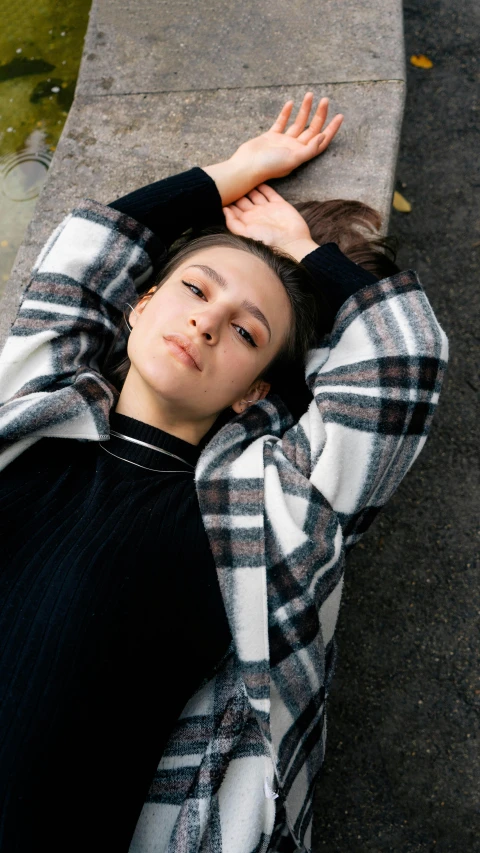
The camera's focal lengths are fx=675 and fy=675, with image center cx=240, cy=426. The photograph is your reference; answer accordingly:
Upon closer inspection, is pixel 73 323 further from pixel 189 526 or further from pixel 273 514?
pixel 273 514

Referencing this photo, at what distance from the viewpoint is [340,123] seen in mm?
2639

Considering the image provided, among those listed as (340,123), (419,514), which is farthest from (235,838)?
(340,123)

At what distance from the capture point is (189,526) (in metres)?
1.86

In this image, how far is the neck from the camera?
2.01 metres

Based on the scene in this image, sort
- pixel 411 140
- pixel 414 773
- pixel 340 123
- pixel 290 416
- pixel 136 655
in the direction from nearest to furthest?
pixel 136 655
pixel 290 416
pixel 414 773
pixel 340 123
pixel 411 140

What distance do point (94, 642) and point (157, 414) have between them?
68 centimetres

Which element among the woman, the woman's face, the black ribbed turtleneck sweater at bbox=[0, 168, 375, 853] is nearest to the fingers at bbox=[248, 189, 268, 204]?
the woman

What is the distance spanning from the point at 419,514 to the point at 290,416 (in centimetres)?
91

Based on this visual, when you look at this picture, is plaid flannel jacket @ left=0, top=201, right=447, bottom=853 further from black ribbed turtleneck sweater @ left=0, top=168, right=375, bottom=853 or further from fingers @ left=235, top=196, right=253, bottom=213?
fingers @ left=235, top=196, right=253, bottom=213

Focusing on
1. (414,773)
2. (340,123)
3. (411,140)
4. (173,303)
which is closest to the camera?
(173,303)

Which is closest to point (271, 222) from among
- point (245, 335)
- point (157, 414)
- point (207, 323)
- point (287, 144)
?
point (287, 144)

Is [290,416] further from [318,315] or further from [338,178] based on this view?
[338,178]

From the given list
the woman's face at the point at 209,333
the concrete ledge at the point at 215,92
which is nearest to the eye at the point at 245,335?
the woman's face at the point at 209,333

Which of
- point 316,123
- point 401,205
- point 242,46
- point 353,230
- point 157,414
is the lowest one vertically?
point 401,205
